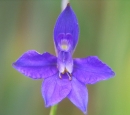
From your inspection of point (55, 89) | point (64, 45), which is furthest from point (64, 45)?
point (55, 89)

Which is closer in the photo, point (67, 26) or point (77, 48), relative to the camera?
point (67, 26)

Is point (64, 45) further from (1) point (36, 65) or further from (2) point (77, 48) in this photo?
(2) point (77, 48)

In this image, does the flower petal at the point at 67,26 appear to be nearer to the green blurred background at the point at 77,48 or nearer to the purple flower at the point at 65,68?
the purple flower at the point at 65,68

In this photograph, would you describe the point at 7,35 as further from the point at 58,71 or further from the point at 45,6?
the point at 58,71

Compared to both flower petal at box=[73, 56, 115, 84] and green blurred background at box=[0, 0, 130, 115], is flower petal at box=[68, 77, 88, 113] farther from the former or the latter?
green blurred background at box=[0, 0, 130, 115]

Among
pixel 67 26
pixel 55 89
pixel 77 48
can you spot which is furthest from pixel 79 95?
pixel 77 48

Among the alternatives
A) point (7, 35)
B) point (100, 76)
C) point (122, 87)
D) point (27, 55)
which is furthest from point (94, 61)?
point (7, 35)

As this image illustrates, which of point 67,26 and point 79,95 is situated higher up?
point 67,26

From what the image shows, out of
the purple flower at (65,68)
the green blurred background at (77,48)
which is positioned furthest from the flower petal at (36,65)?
the green blurred background at (77,48)
